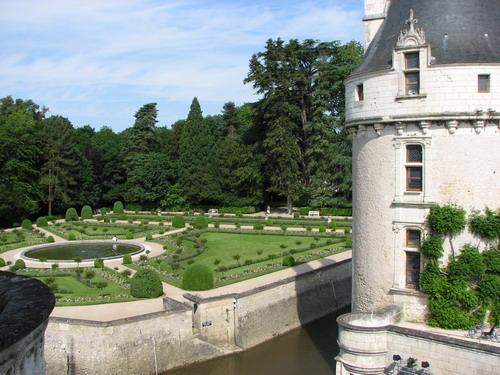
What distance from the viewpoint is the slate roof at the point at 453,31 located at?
13930mm

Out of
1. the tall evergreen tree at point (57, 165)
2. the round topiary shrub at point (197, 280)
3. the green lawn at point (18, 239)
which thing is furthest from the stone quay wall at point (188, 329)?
the tall evergreen tree at point (57, 165)

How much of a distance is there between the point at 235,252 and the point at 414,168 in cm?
1912

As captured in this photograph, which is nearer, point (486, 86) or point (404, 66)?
point (486, 86)

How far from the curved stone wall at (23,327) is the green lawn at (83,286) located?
15.7m

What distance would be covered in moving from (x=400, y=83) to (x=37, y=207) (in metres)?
45.7

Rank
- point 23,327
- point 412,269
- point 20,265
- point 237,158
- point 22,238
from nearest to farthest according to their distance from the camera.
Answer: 1. point 23,327
2. point 412,269
3. point 20,265
4. point 22,238
5. point 237,158

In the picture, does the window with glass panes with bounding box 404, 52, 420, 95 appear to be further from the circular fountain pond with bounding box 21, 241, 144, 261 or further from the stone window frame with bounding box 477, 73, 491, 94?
the circular fountain pond with bounding box 21, 241, 144, 261

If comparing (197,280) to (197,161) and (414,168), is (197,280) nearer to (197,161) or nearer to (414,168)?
(414,168)

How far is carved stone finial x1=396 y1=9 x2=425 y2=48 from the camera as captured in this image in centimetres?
1409

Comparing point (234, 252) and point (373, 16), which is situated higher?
point (373, 16)

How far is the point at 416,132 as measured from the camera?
1428cm

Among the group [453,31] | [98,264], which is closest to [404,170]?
[453,31]

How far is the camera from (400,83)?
14.3 metres

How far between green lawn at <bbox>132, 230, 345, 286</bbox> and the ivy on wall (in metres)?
12.6
